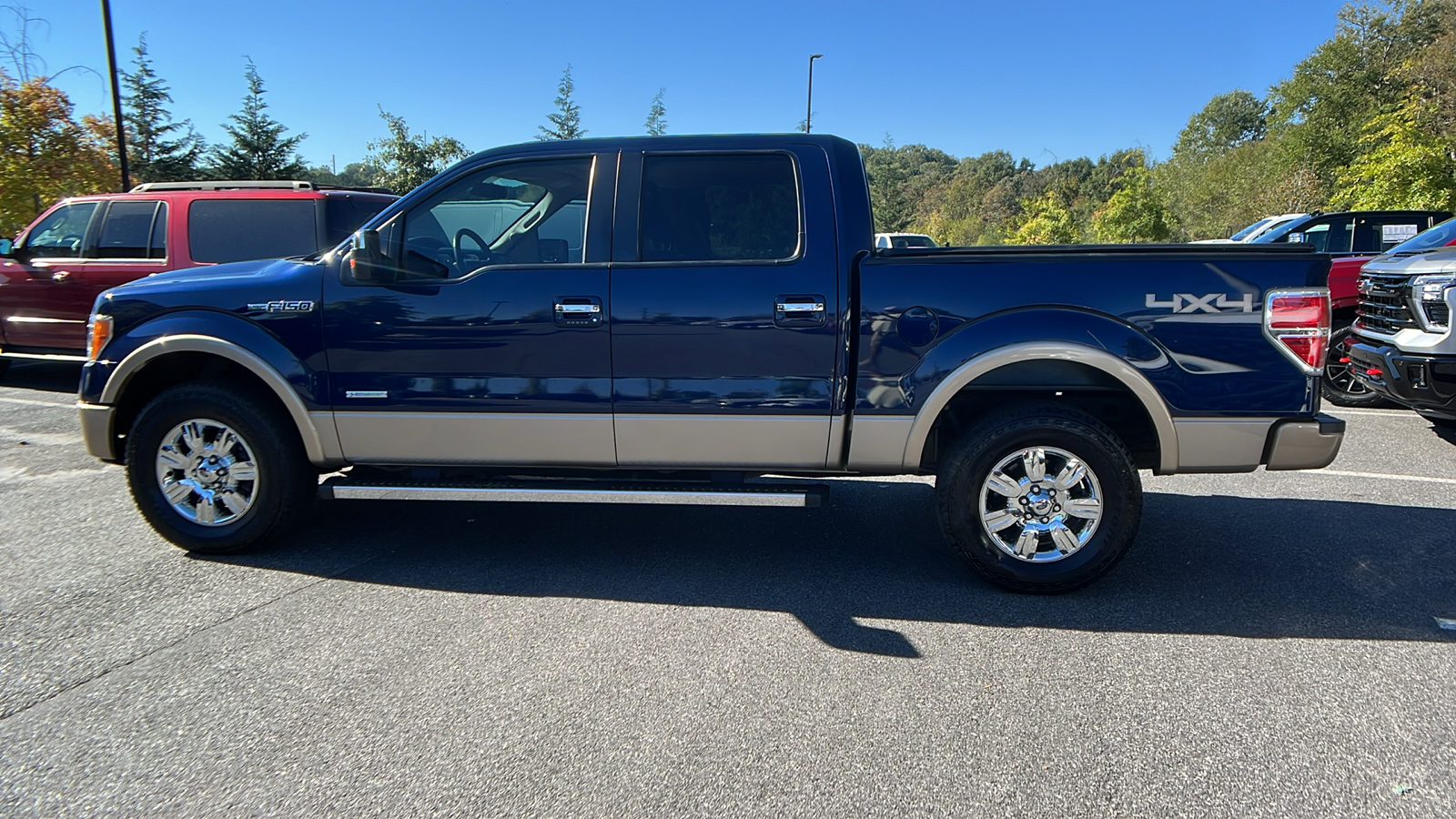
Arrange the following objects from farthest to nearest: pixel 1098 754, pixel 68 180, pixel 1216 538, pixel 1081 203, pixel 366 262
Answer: pixel 1081 203 → pixel 68 180 → pixel 1216 538 → pixel 366 262 → pixel 1098 754

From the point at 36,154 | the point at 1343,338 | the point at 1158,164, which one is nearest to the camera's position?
the point at 1343,338

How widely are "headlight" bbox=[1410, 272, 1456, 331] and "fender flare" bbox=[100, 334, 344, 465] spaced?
7060 mm

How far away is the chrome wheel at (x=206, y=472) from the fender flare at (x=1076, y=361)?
3.40 meters

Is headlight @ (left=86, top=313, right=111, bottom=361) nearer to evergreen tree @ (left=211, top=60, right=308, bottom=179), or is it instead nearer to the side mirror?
the side mirror

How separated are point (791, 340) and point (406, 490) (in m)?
1.99

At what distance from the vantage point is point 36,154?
14477 millimetres

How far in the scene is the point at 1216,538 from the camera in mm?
4867

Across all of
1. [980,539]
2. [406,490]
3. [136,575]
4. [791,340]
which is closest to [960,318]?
[791,340]

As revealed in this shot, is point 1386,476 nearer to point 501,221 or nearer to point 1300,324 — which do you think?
point 1300,324

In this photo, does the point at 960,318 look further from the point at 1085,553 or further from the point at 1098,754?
the point at 1098,754

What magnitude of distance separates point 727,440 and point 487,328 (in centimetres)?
126

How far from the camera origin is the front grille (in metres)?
6.49

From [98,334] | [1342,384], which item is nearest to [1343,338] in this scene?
[1342,384]

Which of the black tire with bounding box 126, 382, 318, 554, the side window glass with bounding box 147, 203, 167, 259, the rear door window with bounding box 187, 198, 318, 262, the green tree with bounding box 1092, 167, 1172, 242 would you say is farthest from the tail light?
the green tree with bounding box 1092, 167, 1172, 242
